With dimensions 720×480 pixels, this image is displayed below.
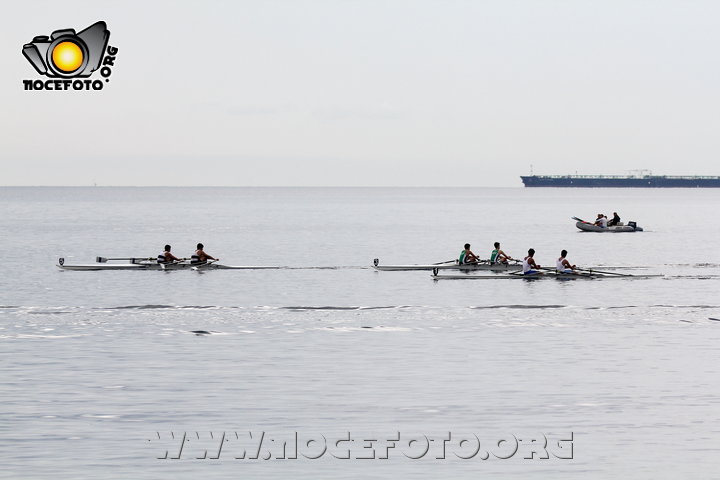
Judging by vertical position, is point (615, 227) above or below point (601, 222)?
below

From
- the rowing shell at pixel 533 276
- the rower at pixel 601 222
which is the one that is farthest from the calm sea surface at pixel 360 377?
the rower at pixel 601 222

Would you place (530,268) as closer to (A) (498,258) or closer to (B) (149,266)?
(A) (498,258)

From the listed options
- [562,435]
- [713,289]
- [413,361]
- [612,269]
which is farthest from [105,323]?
[612,269]

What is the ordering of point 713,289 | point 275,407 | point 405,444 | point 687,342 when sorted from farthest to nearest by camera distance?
point 713,289 < point 687,342 < point 275,407 < point 405,444

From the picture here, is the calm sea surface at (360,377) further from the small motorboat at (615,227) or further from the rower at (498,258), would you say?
the small motorboat at (615,227)

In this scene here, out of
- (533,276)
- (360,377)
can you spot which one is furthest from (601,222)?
(360,377)

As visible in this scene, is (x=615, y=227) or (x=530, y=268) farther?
(x=615, y=227)

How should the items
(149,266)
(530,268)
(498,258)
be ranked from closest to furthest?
(530,268) → (498,258) → (149,266)

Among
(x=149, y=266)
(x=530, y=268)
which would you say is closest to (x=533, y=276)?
(x=530, y=268)

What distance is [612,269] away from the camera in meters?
65.9

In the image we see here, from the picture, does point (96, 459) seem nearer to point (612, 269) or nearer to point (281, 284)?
point (281, 284)

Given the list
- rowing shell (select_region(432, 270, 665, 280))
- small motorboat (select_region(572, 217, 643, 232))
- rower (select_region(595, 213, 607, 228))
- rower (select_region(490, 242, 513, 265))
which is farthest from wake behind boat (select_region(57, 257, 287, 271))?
rower (select_region(595, 213, 607, 228))

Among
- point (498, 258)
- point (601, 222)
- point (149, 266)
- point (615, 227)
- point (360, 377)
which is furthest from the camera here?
point (601, 222)

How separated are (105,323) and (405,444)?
70.7 ft
